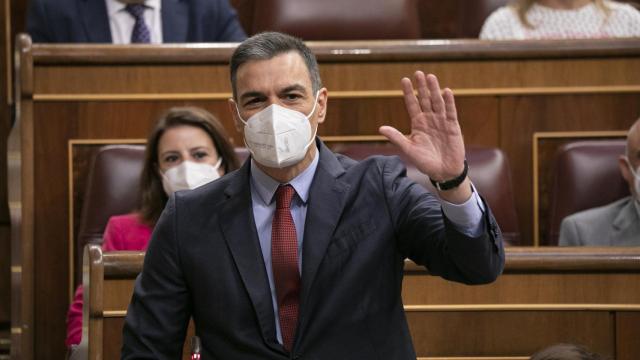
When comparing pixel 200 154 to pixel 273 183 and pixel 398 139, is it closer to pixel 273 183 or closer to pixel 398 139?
pixel 273 183

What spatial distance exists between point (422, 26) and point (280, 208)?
4.38ft

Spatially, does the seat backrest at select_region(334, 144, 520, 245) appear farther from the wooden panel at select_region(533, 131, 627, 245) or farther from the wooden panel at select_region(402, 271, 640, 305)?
the wooden panel at select_region(402, 271, 640, 305)

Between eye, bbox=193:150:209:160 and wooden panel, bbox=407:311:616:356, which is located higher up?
eye, bbox=193:150:209:160

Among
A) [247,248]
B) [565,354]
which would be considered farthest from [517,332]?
[247,248]

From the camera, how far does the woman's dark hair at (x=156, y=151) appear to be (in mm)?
1344

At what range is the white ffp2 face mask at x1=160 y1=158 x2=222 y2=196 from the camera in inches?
52.0

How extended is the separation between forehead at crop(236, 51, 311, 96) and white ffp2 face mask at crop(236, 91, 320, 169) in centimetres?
2

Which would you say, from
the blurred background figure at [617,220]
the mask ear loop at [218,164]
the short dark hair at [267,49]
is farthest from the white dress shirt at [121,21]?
the short dark hair at [267,49]

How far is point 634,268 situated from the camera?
1.09m

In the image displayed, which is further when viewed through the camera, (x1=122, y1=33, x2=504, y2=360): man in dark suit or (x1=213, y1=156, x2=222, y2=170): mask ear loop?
(x1=213, y1=156, x2=222, y2=170): mask ear loop

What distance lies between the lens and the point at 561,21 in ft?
5.50

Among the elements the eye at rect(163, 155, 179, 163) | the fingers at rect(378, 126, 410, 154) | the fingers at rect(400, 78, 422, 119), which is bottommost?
the eye at rect(163, 155, 179, 163)

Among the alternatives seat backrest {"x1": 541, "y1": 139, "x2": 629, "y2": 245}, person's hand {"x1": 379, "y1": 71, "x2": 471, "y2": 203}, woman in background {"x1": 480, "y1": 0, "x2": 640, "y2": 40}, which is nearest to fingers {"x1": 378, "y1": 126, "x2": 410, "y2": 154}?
person's hand {"x1": 379, "y1": 71, "x2": 471, "y2": 203}

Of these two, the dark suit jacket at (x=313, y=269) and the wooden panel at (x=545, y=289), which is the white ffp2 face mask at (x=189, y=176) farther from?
the dark suit jacket at (x=313, y=269)
